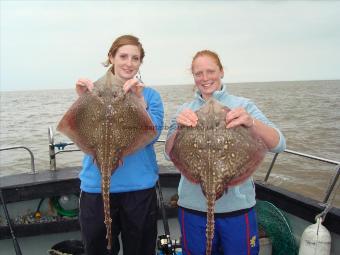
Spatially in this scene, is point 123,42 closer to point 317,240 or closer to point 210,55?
point 210,55

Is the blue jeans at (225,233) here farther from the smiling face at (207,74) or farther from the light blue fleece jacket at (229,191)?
the smiling face at (207,74)

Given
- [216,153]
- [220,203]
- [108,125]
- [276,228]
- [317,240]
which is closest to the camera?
[216,153]

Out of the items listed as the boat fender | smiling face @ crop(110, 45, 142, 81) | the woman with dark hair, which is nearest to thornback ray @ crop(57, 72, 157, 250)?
the woman with dark hair

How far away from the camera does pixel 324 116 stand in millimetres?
31297

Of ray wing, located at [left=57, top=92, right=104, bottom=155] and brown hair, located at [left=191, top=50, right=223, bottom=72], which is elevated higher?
brown hair, located at [left=191, top=50, right=223, bottom=72]

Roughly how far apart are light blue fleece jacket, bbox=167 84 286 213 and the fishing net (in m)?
1.56

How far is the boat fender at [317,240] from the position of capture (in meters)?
4.14

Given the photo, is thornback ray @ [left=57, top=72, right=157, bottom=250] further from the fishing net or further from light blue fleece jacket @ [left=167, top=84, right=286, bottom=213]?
the fishing net

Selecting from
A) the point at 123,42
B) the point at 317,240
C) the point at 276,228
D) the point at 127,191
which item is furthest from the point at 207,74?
the point at 276,228

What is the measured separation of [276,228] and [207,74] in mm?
2570

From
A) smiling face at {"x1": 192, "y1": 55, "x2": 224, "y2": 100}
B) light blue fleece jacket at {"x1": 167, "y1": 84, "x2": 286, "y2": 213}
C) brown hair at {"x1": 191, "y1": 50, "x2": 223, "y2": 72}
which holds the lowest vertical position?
light blue fleece jacket at {"x1": 167, "y1": 84, "x2": 286, "y2": 213}

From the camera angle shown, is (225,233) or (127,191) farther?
(127,191)

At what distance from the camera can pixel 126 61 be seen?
12.4 ft

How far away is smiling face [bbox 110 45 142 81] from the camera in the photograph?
3773 millimetres
